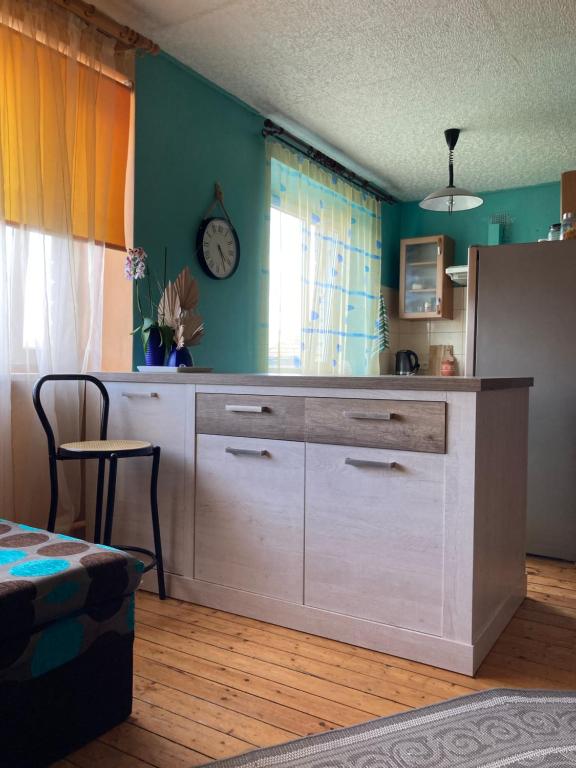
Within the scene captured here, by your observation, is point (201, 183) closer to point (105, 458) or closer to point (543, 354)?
point (105, 458)

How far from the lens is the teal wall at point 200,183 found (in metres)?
3.08

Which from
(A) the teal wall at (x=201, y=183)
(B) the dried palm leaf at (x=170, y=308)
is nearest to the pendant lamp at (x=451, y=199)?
(A) the teal wall at (x=201, y=183)

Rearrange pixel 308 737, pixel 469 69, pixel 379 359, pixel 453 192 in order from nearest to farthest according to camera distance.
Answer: pixel 308 737 → pixel 469 69 → pixel 453 192 → pixel 379 359

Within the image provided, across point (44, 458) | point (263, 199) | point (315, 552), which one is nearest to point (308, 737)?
point (315, 552)

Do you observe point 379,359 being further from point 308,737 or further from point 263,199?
point 308,737

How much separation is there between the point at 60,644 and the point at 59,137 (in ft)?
6.58

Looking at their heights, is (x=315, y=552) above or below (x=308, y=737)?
above

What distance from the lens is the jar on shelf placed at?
328 centimetres

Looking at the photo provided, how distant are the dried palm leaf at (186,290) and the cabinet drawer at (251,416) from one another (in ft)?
1.68

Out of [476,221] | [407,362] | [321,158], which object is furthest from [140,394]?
[476,221]

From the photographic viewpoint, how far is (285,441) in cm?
214

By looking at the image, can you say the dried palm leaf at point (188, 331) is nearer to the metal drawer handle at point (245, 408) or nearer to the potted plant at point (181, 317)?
the potted plant at point (181, 317)

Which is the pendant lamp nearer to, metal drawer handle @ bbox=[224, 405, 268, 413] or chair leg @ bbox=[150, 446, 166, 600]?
metal drawer handle @ bbox=[224, 405, 268, 413]

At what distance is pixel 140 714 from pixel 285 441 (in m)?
0.93
